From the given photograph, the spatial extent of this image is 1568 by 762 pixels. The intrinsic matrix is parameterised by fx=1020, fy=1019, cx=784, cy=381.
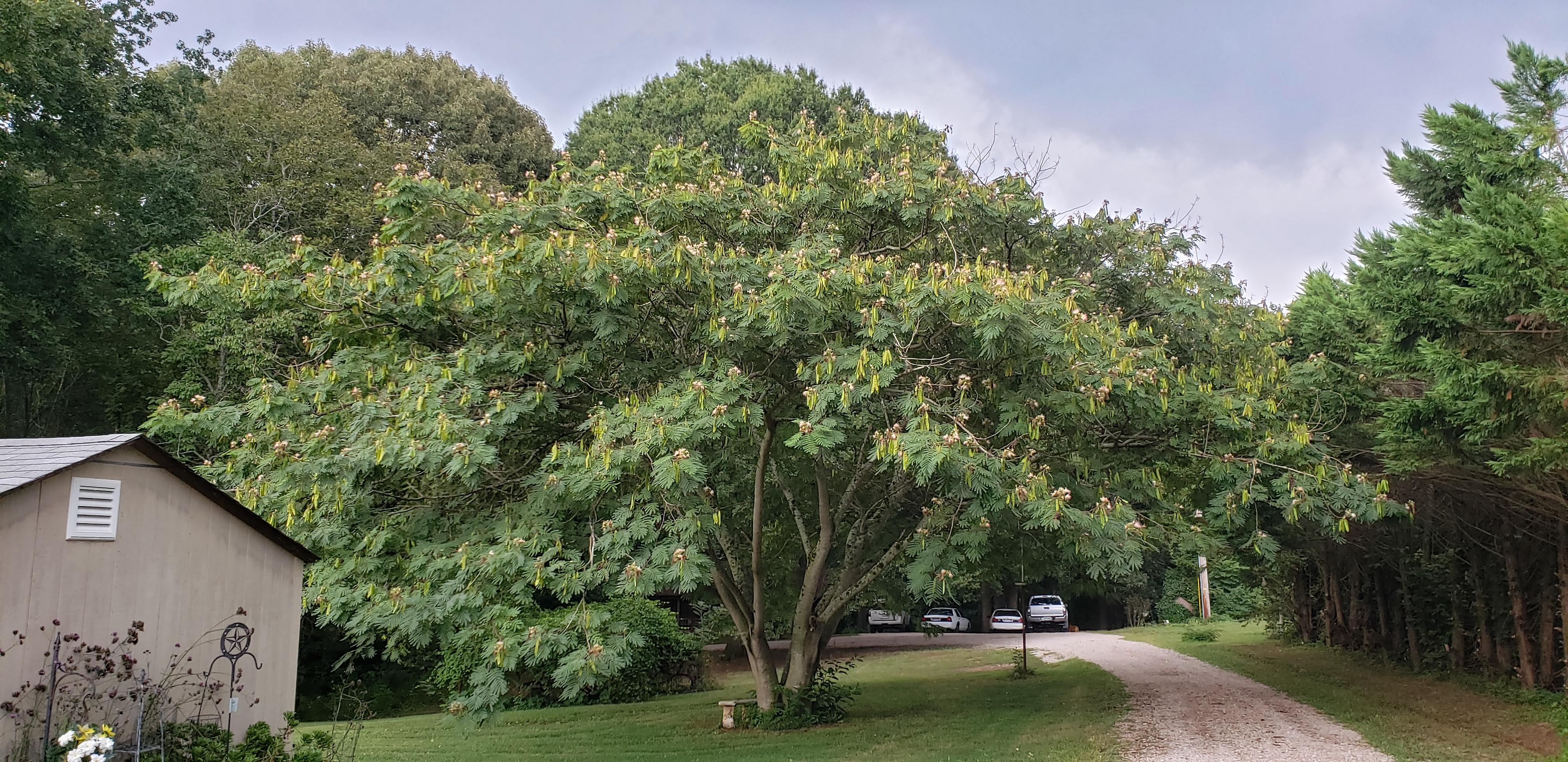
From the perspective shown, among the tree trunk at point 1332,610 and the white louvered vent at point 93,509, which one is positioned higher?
the white louvered vent at point 93,509

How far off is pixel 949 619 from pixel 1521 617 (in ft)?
79.0

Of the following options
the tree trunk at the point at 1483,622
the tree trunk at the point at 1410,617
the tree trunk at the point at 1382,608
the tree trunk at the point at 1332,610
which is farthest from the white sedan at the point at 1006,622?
the tree trunk at the point at 1483,622

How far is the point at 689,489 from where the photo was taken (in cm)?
802

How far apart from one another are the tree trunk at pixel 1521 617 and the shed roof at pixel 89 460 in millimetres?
14399

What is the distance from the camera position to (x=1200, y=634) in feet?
88.5

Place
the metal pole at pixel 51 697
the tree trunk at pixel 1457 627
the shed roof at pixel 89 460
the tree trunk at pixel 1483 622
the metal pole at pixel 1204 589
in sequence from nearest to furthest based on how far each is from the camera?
the metal pole at pixel 51 697, the shed roof at pixel 89 460, the tree trunk at pixel 1483 622, the tree trunk at pixel 1457 627, the metal pole at pixel 1204 589

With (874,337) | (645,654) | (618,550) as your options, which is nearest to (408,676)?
(645,654)

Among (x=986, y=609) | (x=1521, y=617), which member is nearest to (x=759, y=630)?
(x=1521, y=617)

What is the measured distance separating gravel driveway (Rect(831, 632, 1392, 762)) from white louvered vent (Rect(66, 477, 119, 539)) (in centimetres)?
919

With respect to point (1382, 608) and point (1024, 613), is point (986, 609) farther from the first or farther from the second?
point (1382, 608)

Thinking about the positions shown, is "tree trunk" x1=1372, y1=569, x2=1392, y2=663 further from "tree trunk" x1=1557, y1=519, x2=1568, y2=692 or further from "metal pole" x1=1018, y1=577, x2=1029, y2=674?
"metal pole" x1=1018, y1=577, x2=1029, y2=674

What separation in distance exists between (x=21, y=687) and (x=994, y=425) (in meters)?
7.91

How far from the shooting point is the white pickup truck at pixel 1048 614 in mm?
36562

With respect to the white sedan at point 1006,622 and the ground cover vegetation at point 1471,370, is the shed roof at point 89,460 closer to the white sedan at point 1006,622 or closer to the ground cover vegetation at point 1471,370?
the ground cover vegetation at point 1471,370
